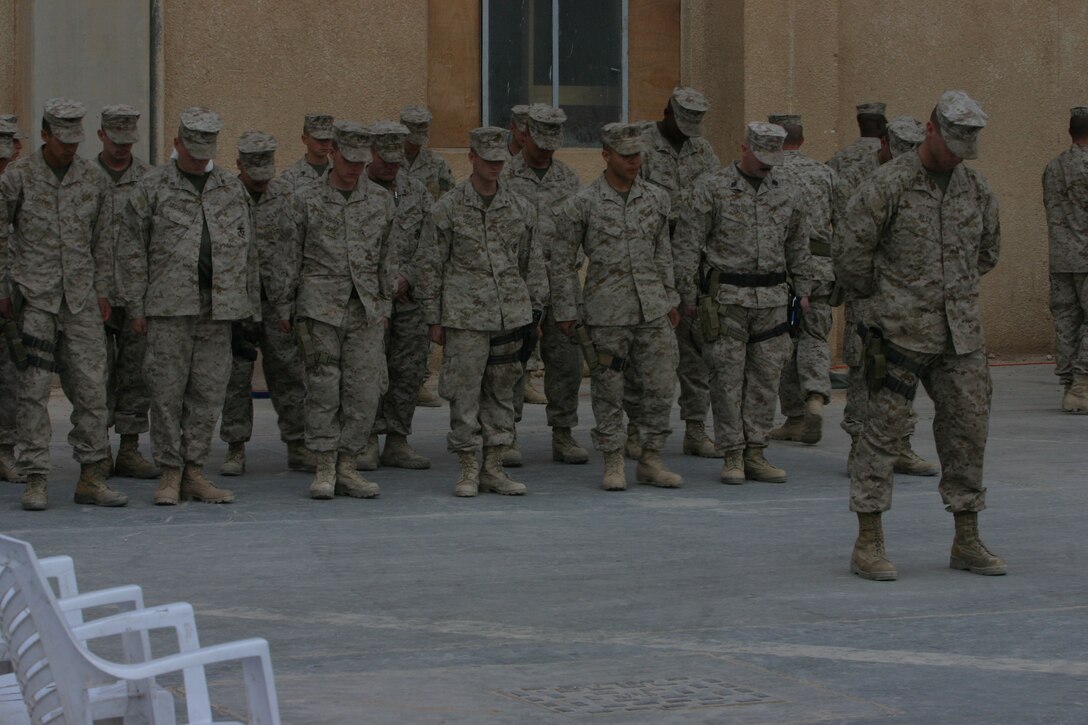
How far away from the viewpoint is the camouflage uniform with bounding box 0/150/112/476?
980 cm

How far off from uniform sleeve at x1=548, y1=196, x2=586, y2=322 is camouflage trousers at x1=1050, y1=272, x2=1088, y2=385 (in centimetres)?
532

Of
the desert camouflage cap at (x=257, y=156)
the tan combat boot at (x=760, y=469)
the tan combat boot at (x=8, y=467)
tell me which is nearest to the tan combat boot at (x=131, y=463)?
the tan combat boot at (x=8, y=467)

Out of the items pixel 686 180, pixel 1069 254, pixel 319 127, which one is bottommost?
pixel 1069 254

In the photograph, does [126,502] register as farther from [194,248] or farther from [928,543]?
[928,543]

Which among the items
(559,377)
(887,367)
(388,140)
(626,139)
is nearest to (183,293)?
(388,140)

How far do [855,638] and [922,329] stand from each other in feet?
5.63

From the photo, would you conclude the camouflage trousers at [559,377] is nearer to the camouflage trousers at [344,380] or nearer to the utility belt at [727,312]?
the utility belt at [727,312]

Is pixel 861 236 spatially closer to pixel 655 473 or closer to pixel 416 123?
pixel 655 473

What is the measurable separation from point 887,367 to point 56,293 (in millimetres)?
4728

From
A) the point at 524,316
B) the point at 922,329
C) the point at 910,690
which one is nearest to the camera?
the point at 910,690

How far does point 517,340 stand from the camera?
10602 mm

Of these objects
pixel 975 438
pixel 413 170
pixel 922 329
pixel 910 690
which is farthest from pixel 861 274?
pixel 413 170

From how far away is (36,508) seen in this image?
32.0 feet

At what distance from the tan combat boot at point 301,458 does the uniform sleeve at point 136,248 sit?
70.5 inches
